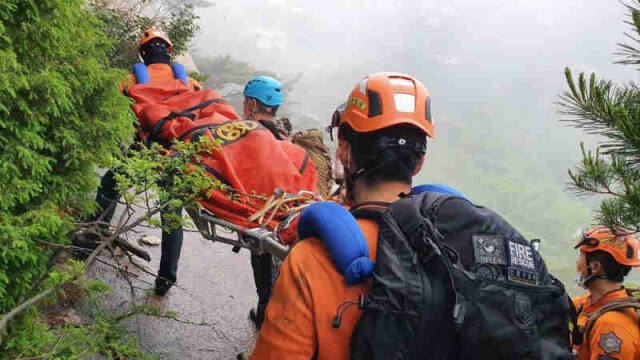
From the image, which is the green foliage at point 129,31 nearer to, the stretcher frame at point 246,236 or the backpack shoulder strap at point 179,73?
the backpack shoulder strap at point 179,73

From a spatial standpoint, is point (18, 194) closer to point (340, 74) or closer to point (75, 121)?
point (75, 121)

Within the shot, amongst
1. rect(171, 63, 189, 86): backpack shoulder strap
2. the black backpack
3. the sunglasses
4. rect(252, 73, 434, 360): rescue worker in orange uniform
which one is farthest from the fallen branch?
the sunglasses

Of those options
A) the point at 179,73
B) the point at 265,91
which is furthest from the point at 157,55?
the point at 265,91

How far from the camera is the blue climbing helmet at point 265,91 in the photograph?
423 cm

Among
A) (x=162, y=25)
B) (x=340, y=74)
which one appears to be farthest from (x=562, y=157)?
(x=162, y=25)

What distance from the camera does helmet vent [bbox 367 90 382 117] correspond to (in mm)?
1656

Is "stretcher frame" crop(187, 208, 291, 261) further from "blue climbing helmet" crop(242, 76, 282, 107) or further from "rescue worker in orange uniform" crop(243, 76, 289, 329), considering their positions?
"blue climbing helmet" crop(242, 76, 282, 107)

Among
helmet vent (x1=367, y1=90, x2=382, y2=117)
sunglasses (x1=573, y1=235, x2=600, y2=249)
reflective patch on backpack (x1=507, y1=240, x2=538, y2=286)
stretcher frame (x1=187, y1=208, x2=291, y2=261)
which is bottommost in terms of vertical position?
stretcher frame (x1=187, y1=208, x2=291, y2=261)

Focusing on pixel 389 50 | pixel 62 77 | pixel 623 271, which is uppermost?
pixel 389 50

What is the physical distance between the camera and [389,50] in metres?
100

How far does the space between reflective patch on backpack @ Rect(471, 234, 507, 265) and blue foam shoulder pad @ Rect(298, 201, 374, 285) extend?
30cm

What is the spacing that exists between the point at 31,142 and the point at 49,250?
62cm

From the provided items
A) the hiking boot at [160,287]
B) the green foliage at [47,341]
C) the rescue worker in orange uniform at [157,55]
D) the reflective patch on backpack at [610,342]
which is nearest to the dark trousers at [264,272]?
the hiking boot at [160,287]

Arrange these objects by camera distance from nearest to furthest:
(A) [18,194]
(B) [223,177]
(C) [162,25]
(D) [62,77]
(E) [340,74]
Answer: (A) [18,194]
(D) [62,77]
(B) [223,177]
(C) [162,25]
(E) [340,74]
